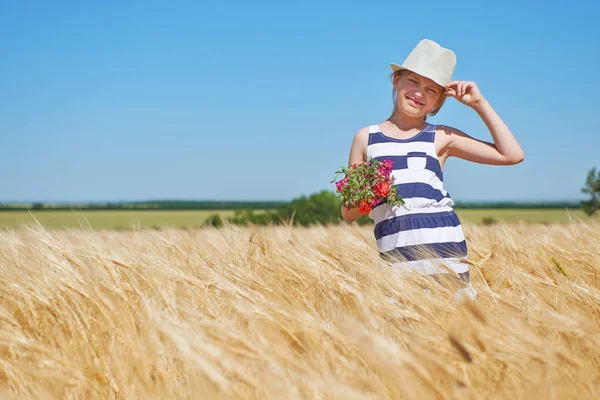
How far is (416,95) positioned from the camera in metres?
2.55

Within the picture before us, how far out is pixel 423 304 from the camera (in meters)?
1.68

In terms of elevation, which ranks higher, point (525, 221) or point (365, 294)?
point (365, 294)

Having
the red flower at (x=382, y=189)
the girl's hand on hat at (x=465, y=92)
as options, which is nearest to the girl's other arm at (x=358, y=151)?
the red flower at (x=382, y=189)

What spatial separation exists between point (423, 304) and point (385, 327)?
13 centimetres

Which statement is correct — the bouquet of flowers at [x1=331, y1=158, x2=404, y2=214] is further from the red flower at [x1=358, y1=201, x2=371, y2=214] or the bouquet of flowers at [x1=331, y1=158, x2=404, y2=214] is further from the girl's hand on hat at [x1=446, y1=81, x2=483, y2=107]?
the girl's hand on hat at [x1=446, y1=81, x2=483, y2=107]

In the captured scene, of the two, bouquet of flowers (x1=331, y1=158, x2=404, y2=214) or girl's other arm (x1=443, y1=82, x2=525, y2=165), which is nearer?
bouquet of flowers (x1=331, y1=158, x2=404, y2=214)

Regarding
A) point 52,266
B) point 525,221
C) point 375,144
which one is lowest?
point 525,221

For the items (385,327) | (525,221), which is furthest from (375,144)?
(525,221)

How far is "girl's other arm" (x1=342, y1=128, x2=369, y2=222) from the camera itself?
8.66 feet

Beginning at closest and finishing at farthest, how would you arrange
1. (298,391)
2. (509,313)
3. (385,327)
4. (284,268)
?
(298,391), (385,327), (509,313), (284,268)

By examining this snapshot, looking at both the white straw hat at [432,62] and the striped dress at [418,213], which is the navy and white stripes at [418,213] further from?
the white straw hat at [432,62]

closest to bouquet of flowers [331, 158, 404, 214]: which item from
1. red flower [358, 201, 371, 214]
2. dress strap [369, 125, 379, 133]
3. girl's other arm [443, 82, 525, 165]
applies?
red flower [358, 201, 371, 214]

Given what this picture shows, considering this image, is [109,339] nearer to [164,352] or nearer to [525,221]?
[164,352]

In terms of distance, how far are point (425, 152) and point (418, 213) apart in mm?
271
